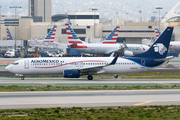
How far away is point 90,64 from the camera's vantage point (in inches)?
1939

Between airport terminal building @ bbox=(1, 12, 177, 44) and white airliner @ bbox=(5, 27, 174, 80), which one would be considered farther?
airport terminal building @ bbox=(1, 12, 177, 44)

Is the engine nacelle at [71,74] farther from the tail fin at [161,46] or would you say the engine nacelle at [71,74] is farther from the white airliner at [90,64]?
the tail fin at [161,46]

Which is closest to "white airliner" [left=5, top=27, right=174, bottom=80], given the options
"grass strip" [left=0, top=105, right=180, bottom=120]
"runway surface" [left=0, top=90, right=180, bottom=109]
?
"runway surface" [left=0, top=90, right=180, bottom=109]

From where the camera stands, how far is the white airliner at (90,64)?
158 ft

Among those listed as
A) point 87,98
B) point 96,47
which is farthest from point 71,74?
point 96,47

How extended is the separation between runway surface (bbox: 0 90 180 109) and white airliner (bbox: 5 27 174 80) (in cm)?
1346

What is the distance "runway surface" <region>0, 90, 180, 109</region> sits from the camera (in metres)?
28.2

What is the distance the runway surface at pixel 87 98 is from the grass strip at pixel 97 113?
1.84 metres

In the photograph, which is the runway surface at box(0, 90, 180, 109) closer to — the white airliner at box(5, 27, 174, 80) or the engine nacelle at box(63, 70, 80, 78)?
the engine nacelle at box(63, 70, 80, 78)

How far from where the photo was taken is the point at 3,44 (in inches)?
4624

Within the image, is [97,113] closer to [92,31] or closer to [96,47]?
[96,47]

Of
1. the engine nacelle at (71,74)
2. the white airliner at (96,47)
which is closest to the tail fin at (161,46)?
the engine nacelle at (71,74)

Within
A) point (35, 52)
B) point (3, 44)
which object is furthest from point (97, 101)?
point (3, 44)

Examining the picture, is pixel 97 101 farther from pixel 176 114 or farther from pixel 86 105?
pixel 176 114
